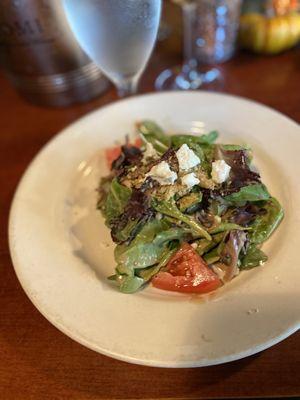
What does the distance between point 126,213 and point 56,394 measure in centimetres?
38

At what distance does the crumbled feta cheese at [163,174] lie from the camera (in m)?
0.80

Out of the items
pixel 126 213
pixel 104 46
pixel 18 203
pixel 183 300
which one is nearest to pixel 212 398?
pixel 183 300

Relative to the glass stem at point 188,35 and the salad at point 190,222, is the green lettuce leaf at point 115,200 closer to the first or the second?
the salad at point 190,222

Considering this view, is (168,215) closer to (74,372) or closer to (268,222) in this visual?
(268,222)

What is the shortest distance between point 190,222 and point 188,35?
0.92 metres

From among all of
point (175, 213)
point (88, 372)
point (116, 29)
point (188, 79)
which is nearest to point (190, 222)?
point (175, 213)

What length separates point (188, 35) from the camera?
1436 mm

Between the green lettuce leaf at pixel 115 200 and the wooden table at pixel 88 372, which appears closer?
the wooden table at pixel 88 372

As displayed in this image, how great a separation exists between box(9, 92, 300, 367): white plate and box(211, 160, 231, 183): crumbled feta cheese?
0.17m

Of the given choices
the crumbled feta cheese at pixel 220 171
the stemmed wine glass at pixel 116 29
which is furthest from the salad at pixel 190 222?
the stemmed wine glass at pixel 116 29

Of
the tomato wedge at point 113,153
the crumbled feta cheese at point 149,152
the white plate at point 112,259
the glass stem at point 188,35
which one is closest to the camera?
the white plate at point 112,259

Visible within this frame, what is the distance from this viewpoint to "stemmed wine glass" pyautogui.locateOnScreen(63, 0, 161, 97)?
34.6 inches

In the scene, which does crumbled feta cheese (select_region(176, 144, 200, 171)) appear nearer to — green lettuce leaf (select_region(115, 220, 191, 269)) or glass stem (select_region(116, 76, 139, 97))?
green lettuce leaf (select_region(115, 220, 191, 269))

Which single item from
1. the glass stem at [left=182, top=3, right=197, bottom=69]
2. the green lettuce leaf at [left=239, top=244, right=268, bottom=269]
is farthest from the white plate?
the glass stem at [left=182, top=3, right=197, bottom=69]
